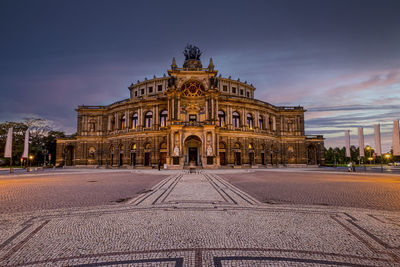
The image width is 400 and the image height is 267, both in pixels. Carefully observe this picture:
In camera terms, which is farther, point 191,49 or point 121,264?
point 191,49

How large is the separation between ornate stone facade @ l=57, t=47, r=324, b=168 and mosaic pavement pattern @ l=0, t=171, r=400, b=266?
28.1 meters

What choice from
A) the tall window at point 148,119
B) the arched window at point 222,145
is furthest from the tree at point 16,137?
the arched window at point 222,145

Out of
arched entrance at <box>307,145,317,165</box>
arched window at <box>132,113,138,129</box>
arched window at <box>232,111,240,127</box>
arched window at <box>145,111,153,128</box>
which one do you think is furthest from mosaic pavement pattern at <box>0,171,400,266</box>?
arched entrance at <box>307,145,317,165</box>

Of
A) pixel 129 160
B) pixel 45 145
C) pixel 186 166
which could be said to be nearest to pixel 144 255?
pixel 186 166

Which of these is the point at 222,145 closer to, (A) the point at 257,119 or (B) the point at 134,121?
(A) the point at 257,119

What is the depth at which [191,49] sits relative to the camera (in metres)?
46.6

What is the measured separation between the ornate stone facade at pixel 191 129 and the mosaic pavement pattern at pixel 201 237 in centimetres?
2805

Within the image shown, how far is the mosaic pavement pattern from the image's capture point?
3.40m

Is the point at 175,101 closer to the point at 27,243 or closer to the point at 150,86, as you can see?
the point at 150,86

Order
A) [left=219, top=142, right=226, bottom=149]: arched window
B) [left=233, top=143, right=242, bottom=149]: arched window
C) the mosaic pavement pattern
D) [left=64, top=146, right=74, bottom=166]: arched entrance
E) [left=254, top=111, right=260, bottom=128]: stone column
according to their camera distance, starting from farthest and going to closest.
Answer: [left=64, top=146, right=74, bottom=166]: arched entrance
[left=254, top=111, right=260, bottom=128]: stone column
[left=233, top=143, right=242, bottom=149]: arched window
[left=219, top=142, right=226, bottom=149]: arched window
the mosaic pavement pattern

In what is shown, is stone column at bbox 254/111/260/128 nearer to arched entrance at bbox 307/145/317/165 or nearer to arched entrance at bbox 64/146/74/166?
arched entrance at bbox 307/145/317/165

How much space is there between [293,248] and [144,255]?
2807 millimetres

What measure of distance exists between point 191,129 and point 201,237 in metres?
31.8

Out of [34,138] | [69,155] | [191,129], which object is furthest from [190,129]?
[34,138]
